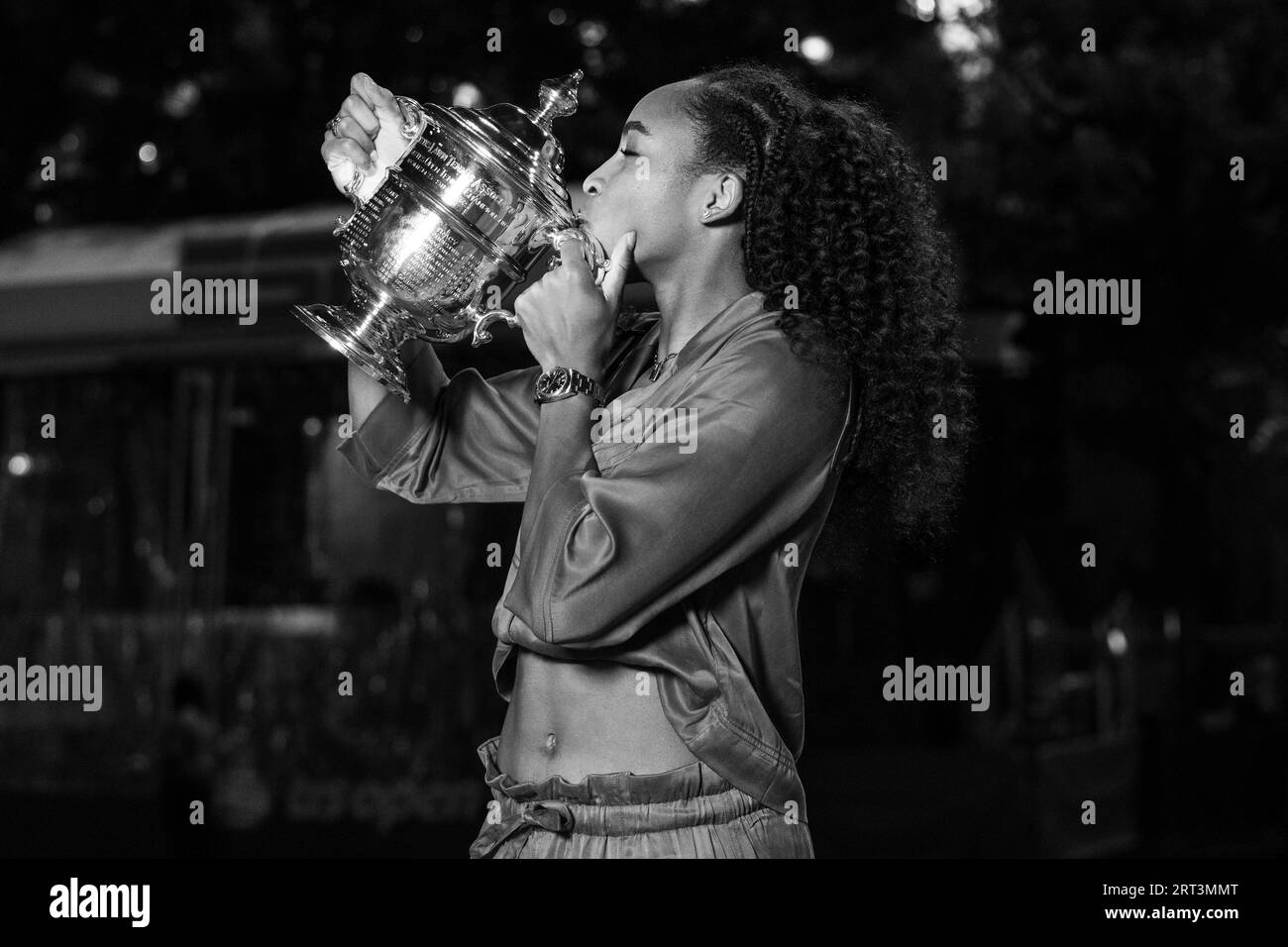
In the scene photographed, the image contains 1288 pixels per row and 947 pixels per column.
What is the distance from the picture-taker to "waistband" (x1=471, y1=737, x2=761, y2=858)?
1887 mm

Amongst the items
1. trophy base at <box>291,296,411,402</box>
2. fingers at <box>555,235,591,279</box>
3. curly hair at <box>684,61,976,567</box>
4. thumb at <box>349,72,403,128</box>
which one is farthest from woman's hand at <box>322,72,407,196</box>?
curly hair at <box>684,61,976,567</box>

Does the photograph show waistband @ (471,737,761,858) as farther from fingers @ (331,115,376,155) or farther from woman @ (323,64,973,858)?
fingers @ (331,115,376,155)

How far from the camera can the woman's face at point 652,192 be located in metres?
2.01

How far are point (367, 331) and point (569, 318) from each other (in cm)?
34

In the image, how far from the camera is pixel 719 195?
203 cm

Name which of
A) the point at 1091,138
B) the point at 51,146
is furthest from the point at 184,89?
the point at 1091,138

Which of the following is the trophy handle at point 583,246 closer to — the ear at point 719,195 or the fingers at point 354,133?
the ear at point 719,195

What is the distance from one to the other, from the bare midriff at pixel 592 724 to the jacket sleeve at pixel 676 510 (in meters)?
0.06

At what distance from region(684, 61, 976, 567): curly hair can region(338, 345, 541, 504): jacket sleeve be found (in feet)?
1.44

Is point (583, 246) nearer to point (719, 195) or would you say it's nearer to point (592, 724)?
point (719, 195)

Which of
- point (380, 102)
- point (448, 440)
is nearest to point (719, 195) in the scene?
point (380, 102)

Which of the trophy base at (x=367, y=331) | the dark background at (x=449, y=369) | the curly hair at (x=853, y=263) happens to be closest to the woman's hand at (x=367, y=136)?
the trophy base at (x=367, y=331)
